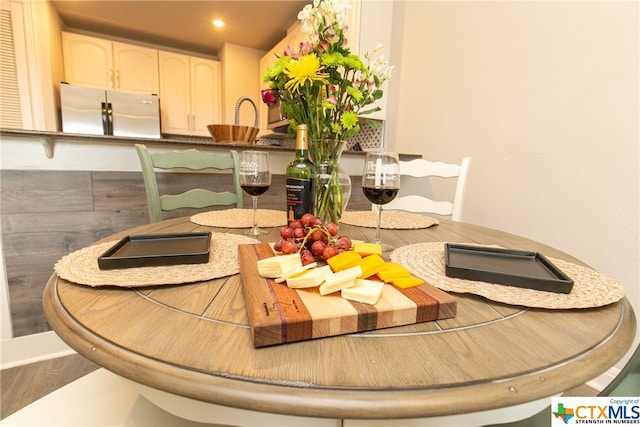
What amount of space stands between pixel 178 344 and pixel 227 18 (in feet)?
12.4

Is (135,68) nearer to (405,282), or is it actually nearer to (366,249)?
(366,249)

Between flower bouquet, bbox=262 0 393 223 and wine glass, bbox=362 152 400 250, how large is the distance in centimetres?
9

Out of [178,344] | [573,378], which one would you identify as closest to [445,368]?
[573,378]

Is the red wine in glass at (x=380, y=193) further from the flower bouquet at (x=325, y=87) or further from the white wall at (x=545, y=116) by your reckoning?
the white wall at (x=545, y=116)

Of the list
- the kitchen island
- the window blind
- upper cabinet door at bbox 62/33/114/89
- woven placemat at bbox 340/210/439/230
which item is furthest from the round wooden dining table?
upper cabinet door at bbox 62/33/114/89

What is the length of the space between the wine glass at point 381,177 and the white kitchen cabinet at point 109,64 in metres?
4.16

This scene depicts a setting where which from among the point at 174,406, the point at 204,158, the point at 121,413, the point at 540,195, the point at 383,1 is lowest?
the point at 121,413

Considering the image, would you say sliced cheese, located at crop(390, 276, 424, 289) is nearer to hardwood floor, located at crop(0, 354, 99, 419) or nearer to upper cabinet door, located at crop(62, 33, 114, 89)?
hardwood floor, located at crop(0, 354, 99, 419)

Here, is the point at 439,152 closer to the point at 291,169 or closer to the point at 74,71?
the point at 291,169

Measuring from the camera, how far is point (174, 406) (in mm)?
368

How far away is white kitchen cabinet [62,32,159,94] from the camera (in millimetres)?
3541

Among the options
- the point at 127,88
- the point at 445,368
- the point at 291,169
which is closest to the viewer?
the point at 445,368

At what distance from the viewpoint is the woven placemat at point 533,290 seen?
47 cm

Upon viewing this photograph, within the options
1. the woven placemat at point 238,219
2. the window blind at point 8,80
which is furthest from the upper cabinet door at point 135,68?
the woven placemat at point 238,219
